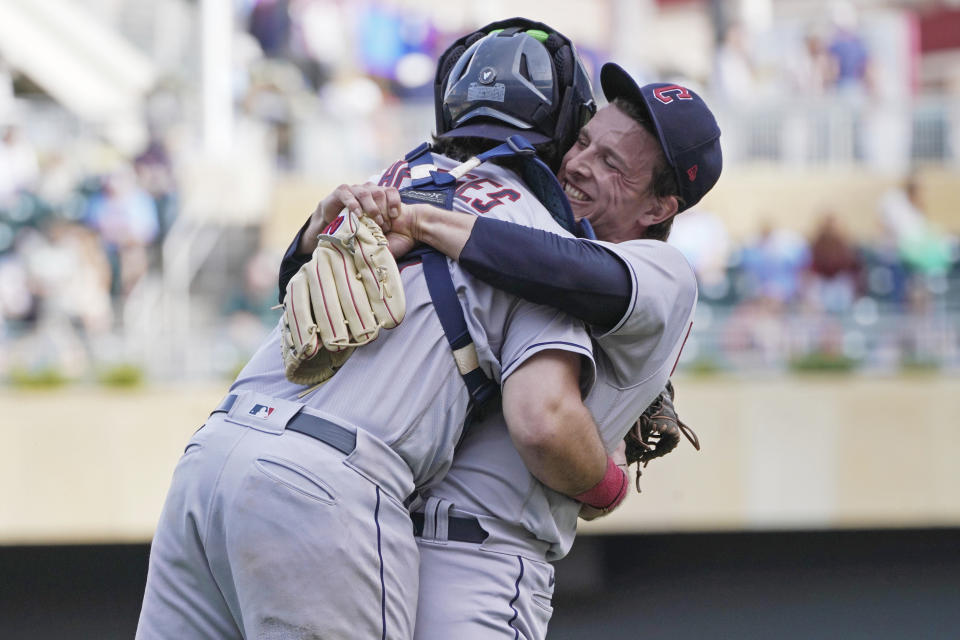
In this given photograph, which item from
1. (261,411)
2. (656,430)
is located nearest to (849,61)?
(656,430)

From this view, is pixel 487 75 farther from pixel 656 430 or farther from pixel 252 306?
pixel 252 306

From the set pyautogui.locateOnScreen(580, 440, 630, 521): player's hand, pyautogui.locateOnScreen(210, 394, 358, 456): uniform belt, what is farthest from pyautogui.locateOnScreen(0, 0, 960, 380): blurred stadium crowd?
pyautogui.locateOnScreen(210, 394, 358, 456): uniform belt

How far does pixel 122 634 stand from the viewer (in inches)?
297

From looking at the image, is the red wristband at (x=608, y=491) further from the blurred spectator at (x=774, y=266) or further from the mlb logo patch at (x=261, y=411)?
the blurred spectator at (x=774, y=266)

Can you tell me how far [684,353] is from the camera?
7992 mm

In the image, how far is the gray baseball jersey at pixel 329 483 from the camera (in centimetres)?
219

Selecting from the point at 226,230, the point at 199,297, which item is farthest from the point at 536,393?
the point at 226,230

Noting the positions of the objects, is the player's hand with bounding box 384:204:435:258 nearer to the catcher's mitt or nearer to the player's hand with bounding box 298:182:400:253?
the player's hand with bounding box 298:182:400:253

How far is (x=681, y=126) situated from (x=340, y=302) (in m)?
0.83

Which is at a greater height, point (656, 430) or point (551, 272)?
point (551, 272)

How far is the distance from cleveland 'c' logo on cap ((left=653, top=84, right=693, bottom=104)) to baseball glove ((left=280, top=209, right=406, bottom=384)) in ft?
2.29

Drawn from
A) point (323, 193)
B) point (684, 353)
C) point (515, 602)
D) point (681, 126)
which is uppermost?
point (681, 126)

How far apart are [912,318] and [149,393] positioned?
483 cm

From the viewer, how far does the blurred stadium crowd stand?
26.4ft
